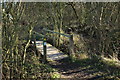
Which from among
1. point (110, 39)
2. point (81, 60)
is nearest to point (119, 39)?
point (110, 39)

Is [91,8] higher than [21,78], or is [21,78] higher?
[91,8]

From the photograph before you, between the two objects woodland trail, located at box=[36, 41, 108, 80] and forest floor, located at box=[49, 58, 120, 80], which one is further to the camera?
woodland trail, located at box=[36, 41, 108, 80]

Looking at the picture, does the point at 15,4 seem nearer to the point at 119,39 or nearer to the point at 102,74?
the point at 102,74

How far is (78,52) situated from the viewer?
7078 millimetres

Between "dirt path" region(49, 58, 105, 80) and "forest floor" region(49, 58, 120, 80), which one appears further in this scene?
"dirt path" region(49, 58, 105, 80)

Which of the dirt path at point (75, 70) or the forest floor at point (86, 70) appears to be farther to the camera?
the dirt path at point (75, 70)

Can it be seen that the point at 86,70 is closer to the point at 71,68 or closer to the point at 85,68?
the point at 85,68

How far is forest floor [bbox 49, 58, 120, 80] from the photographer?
4.59 meters

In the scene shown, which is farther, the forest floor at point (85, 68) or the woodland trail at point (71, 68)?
the woodland trail at point (71, 68)

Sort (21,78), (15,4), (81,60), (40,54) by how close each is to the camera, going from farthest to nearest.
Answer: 1. (40,54)
2. (81,60)
3. (21,78)
4. (15,4)

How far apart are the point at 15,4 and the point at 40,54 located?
3424mm

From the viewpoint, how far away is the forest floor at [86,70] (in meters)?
4.59

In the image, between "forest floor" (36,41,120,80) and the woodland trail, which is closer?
"forest floor" (36,41,120,80)

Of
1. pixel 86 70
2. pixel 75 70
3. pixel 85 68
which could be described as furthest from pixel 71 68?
pixel 86 70
